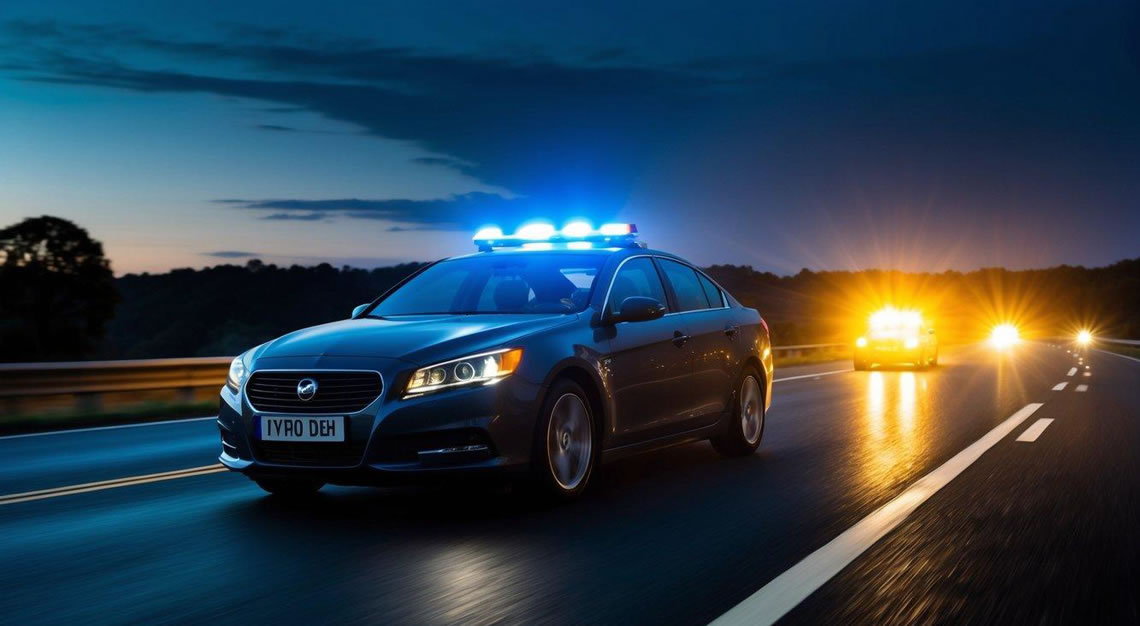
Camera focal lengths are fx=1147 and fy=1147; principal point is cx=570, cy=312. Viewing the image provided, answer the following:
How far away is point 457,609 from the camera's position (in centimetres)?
437

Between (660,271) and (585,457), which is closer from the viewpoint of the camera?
(585,457)

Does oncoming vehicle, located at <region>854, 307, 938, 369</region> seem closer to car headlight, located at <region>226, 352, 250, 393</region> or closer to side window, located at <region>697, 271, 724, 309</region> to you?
side window, located at <region>697, 271, 724, 309</region>

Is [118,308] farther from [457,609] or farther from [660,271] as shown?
[457,609]

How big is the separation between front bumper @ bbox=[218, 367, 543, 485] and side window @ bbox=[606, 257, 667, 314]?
5.44 feet

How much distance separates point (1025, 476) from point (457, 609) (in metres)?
5.39

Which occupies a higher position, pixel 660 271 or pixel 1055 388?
pixel 660 271

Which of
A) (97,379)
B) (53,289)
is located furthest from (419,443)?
(53,289)

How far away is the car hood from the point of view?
20.8 ft

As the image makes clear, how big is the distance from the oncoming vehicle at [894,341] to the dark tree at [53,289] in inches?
1164

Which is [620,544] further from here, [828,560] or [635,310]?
[635,310]

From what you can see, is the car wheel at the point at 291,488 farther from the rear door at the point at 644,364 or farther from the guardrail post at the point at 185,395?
the guardrail post at the point at 185,395

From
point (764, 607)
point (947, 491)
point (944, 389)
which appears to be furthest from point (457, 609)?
point (944, 389)

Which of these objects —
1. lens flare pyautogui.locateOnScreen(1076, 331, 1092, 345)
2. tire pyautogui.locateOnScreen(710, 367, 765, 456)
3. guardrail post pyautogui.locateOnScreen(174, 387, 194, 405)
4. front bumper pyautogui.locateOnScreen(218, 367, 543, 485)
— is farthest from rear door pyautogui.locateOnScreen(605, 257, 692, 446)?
lens flare pyautogui.locateOnScreen(1076, 331, 1092, 345)

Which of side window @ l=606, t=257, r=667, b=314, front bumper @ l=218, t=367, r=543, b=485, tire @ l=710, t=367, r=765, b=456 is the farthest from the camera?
tire @ l=710, t=367, r=765, b=456
